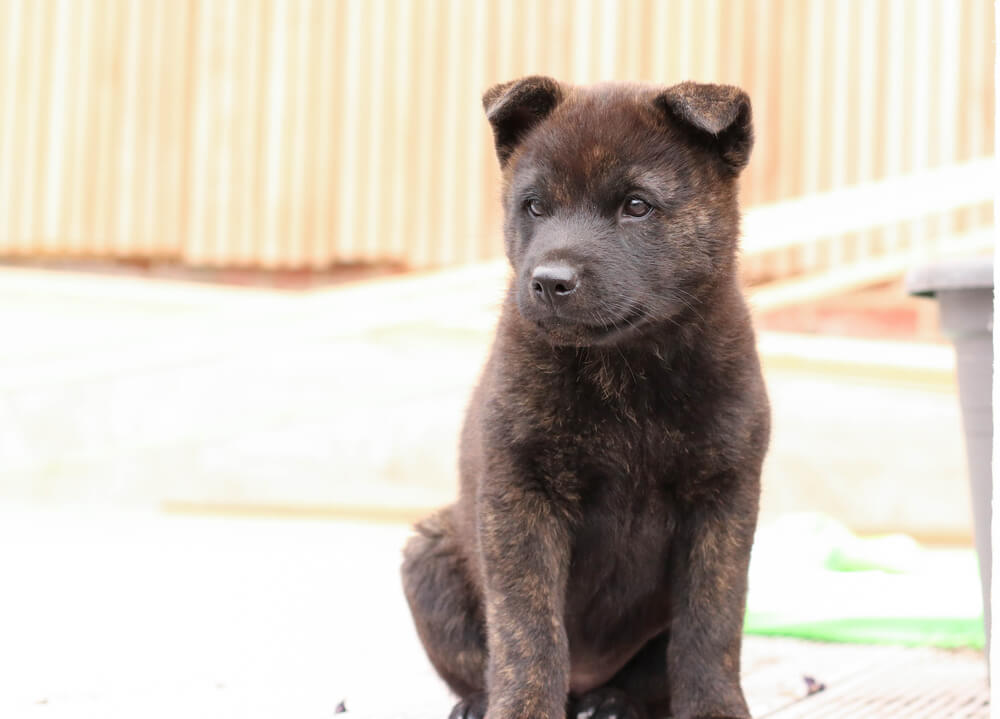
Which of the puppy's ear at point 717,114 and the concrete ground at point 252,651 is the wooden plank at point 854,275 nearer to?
the concrete ground at point 252,651

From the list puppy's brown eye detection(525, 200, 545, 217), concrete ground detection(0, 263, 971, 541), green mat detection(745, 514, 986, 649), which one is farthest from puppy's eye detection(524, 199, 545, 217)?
concrete ground detection(0, 263, 971, 541)

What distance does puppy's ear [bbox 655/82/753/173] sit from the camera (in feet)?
6.76

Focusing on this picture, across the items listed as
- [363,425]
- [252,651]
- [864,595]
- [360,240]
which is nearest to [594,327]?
[252,651]

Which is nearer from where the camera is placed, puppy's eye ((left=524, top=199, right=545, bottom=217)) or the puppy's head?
the puppy's head

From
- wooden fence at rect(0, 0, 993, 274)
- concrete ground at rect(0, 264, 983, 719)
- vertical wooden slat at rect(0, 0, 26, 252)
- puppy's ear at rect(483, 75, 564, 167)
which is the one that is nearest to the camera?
puppy's ear at rect(483, 75, 564, 167)

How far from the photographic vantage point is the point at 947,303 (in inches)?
93.8

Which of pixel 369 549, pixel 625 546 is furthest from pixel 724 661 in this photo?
pixel 369 549

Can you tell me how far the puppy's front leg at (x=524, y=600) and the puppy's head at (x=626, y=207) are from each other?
1.01 ft

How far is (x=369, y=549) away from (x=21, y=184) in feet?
10.6

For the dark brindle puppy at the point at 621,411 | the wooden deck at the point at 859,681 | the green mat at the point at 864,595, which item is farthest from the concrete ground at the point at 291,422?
the dark brindle puppy at the point at 621,411

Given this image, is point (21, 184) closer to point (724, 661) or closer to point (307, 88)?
point (307, 88)

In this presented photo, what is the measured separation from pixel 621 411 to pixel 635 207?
1.20 ft

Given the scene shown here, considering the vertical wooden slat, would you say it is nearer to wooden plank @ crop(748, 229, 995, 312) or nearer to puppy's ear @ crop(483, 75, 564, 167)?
wooden plank @ crop(748, 229, 995, 312)

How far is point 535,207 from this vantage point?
2217mm
